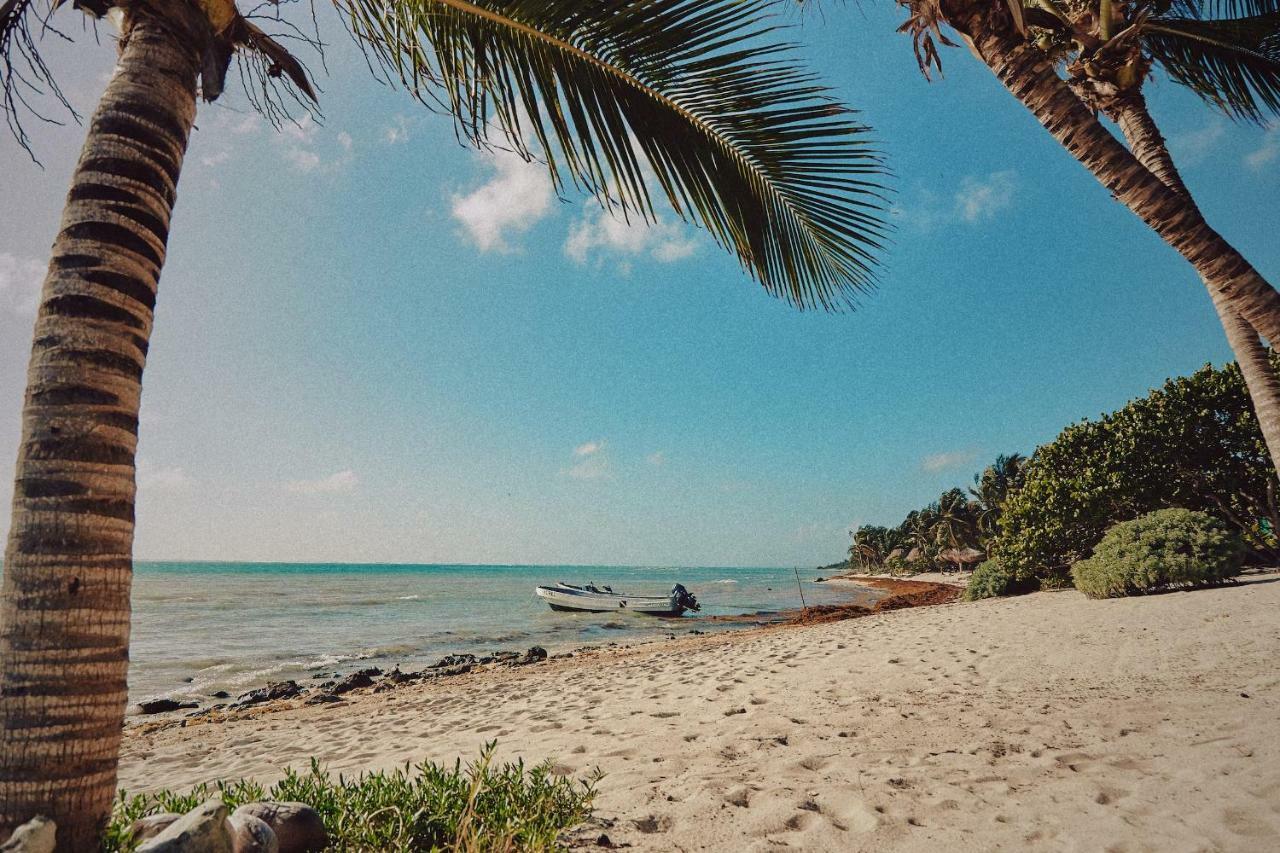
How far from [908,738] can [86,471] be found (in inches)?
198

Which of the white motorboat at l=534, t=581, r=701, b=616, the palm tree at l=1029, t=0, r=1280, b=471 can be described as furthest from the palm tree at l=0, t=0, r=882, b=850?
the white motorboat at l=534, t=581, r=701, b=616

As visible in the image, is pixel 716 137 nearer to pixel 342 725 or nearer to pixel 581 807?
pixel 581 807

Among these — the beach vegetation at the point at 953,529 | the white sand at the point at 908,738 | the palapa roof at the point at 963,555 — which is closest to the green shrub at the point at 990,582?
the white sand at the point at 908,738

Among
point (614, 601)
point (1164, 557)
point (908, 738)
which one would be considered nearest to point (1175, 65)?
point (908, 738)

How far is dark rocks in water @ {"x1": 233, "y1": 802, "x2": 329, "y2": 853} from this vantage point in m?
2.36

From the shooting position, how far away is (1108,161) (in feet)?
8.82

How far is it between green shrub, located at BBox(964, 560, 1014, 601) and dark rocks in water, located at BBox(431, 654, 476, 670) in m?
14.9

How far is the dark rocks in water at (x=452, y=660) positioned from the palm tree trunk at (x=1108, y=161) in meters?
15.4

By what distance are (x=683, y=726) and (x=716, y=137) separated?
4.92 m

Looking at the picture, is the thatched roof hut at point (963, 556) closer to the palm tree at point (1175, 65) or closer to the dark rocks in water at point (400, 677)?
the dark rocks in water at point (400, 677)

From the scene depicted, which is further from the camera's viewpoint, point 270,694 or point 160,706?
point 270,694

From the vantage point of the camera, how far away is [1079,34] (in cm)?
351

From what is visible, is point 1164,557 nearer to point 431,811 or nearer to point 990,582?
point 990,582

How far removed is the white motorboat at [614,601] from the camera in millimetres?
26750
